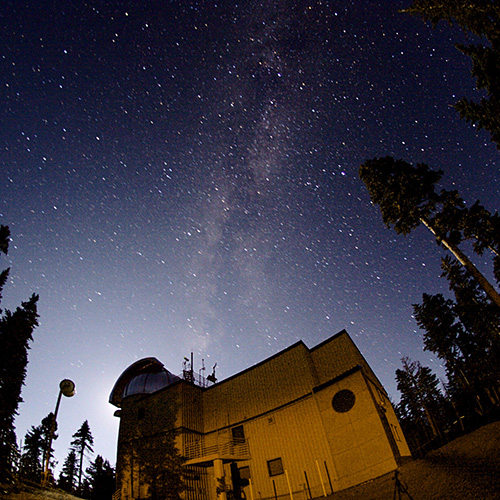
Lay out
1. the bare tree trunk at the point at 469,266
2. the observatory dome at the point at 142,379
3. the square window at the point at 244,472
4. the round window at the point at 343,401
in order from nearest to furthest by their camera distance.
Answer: the bare tree trunk at the point at 469,266
the round window at the point at 343,401
the square window at the point at 244,472
the observatory dome at the point at 142,379

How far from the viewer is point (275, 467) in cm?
1878

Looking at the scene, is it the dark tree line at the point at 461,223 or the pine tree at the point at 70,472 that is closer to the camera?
the dark tree line at the point at 461,223

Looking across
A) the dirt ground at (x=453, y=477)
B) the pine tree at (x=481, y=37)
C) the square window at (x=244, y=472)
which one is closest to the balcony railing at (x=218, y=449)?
the square window at (x=244, y=472)

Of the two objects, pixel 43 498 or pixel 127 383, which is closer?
pixel 43 498

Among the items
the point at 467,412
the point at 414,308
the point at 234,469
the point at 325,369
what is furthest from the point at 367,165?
the point at 467,412

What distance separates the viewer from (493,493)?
8.27 metres

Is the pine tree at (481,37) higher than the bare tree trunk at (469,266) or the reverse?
higher

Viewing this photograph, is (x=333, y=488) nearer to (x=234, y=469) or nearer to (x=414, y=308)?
(x=234, y=469)

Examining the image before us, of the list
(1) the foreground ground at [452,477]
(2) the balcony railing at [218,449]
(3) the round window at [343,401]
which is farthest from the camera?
(2) the balcony railing at [218,449]

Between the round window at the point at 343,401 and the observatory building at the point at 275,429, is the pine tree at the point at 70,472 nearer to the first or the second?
the observatory building at the point at 275,429

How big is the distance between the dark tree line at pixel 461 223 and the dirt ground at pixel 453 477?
6.72m

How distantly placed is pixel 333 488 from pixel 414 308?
29010 mm

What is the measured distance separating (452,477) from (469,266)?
949 cm

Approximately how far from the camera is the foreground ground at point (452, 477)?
8992 mm
